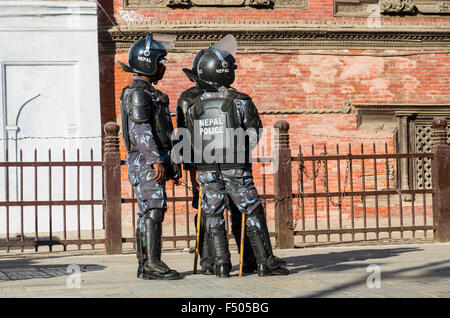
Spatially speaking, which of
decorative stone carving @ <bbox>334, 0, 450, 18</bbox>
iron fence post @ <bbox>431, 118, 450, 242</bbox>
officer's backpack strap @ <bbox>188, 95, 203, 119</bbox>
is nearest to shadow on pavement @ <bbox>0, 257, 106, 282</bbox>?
officer's backpack strap @ <bbox>188, 95, 203, 119</bbox>

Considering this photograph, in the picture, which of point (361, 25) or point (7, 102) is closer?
point (7, 102)

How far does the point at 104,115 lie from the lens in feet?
49.0

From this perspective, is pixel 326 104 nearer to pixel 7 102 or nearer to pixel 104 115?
pixel 104 115

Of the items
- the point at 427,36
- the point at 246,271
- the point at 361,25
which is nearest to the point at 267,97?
the point at 361,25

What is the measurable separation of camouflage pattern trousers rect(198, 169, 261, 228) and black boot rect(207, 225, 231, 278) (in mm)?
65

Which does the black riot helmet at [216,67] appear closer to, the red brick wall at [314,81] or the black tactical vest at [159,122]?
the black tactical vest at [159,122]

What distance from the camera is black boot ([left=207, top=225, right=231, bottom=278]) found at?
636 centimetres

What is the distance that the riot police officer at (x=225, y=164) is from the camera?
6.38 meters

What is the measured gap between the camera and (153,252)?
6.30 meters

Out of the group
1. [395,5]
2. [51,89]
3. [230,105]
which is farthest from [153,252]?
[395,5]

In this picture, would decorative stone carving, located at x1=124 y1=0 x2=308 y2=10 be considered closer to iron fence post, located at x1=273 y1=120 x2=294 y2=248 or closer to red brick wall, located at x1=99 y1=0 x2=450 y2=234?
red brick wall, located at x1=99 y1=0 x2=450 y2=234

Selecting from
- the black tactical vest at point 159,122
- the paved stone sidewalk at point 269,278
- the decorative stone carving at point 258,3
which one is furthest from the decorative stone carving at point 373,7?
the black tactical vest at point 159,122

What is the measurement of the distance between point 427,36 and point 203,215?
1066 cm

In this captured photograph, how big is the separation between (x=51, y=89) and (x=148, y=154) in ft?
27.2
